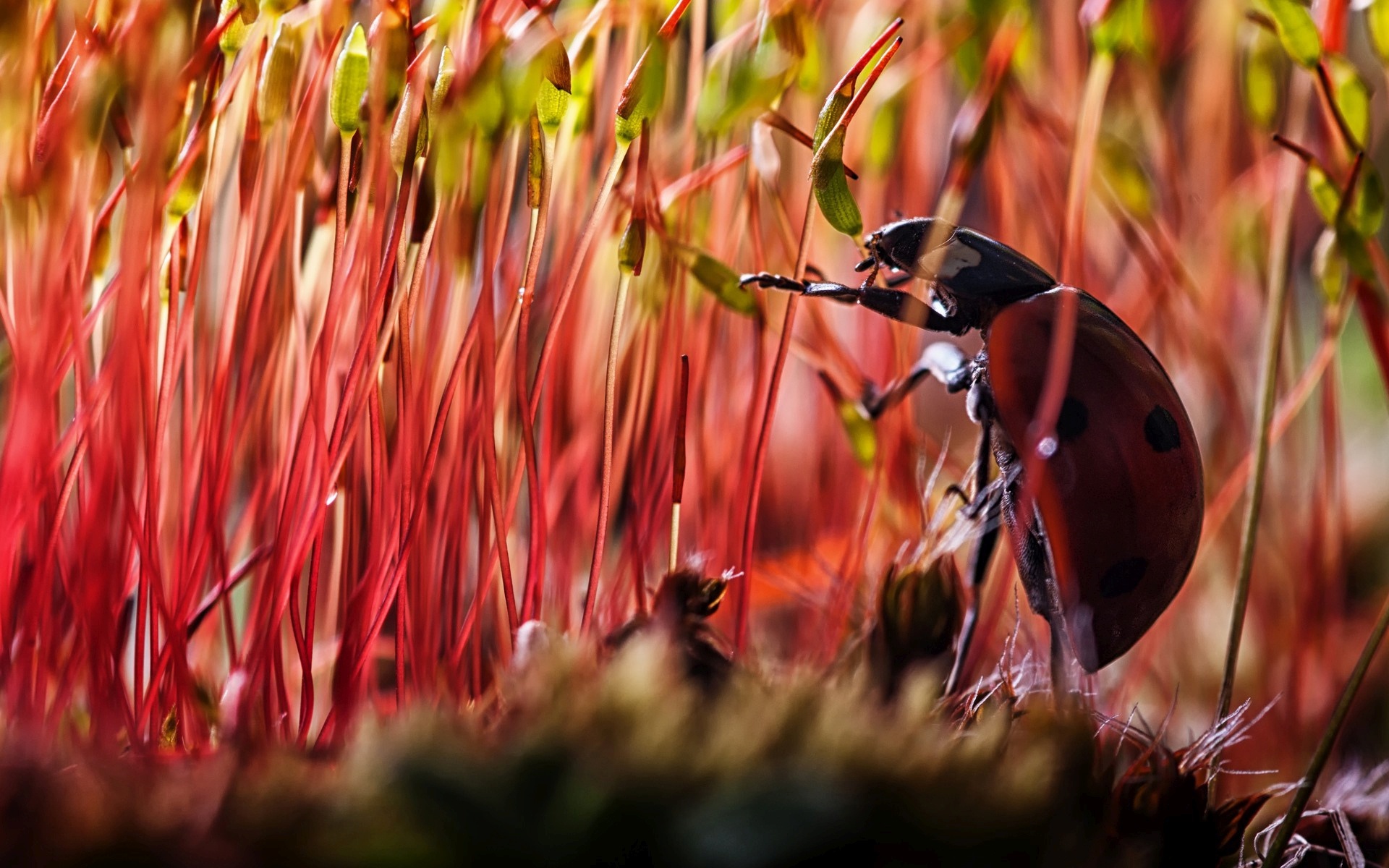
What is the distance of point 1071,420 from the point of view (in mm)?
365

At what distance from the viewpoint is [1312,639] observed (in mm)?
656

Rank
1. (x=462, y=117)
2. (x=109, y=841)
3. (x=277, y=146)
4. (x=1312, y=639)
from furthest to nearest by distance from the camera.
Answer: (x=1312, y=639)
(x=277, y=146)
(x=462, y=117)
(x=109, y=841)

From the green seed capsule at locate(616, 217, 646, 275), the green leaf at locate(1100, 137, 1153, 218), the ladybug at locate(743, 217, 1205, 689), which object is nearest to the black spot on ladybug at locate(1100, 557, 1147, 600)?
the ladybug at locate(743, 217, 1205, 689)

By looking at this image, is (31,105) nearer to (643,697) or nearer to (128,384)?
(128,384)

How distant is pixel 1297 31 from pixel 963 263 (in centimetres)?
17

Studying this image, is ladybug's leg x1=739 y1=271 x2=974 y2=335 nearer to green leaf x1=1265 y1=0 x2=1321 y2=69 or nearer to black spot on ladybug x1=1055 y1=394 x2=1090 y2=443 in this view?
black spot on ladybug x1=1055 y1=394 x2=1090 y2=443

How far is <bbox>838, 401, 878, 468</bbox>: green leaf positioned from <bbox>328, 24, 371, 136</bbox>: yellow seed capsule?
0.25 m

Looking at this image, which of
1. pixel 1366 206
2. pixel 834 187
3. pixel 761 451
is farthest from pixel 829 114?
pixel 1366 206

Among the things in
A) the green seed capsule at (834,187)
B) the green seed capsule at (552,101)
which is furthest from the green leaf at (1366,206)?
the green seed capsule at (552,101)

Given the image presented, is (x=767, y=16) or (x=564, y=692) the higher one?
(x=767, y=16)

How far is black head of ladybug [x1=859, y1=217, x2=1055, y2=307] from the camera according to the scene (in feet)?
1.29

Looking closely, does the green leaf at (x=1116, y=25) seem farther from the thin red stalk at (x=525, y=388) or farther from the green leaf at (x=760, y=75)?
the thin red stalk at (x=525, y=388)

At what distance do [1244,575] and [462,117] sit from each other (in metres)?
0.35

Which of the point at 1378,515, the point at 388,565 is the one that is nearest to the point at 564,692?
the point at 388,565
